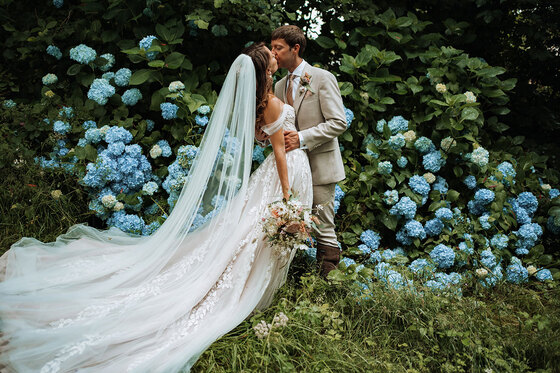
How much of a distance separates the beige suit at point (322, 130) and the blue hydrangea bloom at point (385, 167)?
738 millimetres

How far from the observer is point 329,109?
3.13m

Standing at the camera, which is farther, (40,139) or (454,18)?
(454,18)

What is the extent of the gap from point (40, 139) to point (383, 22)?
3.64 meters

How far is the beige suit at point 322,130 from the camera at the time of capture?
3.13 m

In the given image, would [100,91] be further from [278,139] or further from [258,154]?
[278,139]

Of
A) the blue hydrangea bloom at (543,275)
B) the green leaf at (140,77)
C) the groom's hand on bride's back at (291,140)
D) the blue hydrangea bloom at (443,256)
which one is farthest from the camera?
the green leaf at (140,77)

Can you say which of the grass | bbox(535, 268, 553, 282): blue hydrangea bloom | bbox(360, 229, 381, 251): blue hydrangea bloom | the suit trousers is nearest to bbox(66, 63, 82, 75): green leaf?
the suit trousers

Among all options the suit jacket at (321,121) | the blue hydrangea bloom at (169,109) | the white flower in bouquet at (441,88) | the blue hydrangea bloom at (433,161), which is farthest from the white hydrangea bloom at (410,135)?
the blue hydrangea bloom at (169,109)

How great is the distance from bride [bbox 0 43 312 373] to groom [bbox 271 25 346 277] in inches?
6.4

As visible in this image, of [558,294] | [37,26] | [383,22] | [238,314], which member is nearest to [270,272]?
[238,314]

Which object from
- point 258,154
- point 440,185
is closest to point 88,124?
point 258,154

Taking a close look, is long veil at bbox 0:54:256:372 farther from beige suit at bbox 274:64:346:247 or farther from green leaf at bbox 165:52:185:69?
green leaf at bbox 165:52:185:69

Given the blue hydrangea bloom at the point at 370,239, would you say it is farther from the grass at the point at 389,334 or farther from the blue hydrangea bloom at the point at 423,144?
the blue hydrangea bloom at the point at 423,144

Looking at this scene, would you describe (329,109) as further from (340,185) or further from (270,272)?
(270,272)
